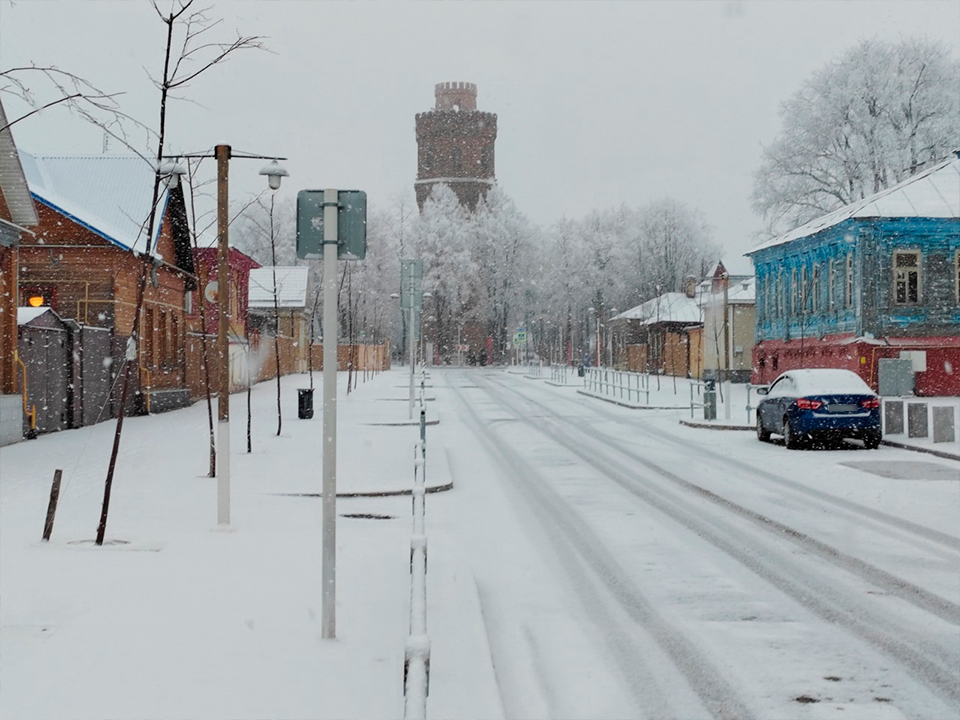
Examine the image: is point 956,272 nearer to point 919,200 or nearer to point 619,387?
point 919,200

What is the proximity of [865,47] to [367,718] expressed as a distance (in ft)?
177

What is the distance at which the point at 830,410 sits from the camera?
66.0 ft

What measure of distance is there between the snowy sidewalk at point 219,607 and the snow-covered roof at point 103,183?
61.2 feet

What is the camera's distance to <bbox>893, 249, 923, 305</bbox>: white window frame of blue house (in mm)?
35547

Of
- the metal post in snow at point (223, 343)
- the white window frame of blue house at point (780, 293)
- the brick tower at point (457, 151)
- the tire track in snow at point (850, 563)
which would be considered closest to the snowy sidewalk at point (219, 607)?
the metal post in snow at point (223, 343)

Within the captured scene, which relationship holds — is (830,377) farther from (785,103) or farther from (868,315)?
(785,103)

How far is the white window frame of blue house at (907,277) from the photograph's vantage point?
35.5m

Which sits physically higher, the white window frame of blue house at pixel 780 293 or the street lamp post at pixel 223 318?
the white window frame of blue house at pixel 780 293

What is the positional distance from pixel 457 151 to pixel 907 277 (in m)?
85.0

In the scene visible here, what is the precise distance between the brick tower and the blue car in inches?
3761

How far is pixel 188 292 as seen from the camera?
135ft

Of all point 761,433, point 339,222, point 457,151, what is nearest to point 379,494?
point 339,222

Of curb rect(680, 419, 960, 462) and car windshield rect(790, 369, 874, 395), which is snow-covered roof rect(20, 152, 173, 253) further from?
car windshield rect(790, 369, 874, 395)

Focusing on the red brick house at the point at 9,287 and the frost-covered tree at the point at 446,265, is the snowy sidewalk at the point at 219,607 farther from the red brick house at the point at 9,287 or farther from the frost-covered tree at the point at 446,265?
the frost-covered tree at the point at 446,265
